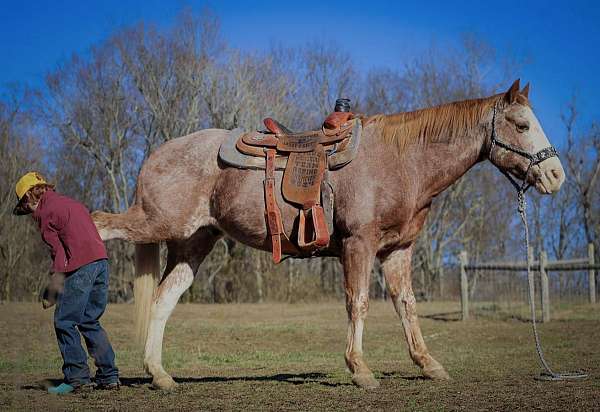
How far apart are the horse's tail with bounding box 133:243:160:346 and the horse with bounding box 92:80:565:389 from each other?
11 millimetres

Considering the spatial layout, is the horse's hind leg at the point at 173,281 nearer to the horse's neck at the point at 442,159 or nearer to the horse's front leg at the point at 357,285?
the horse's front leg at the point at 357,285

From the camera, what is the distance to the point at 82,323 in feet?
20.3

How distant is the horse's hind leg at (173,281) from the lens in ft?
22.2

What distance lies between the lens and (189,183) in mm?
7004

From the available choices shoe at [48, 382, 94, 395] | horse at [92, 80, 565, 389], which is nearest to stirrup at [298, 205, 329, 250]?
horse at [92, 80, 565, 389]

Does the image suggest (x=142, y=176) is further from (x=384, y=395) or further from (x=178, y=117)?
(x=178, y=117)

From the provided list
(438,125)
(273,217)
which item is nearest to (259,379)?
(273,217)

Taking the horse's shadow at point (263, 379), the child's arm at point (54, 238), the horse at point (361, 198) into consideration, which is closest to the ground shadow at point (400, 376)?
the horse at point (361, 198)

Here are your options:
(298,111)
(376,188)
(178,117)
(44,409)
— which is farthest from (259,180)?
(298,111)

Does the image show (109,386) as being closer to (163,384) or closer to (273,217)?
(163,384)

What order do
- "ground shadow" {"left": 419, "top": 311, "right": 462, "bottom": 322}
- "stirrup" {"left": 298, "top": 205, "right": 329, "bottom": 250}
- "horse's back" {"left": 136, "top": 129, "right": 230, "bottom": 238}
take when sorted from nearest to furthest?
"stirrup" {"left": 298, "top": 205, "right": 329, "bottom": 250}
"horse's back" {"left": 136, "top": 129, "right": 230, "bottom": 238}
"ground shadow" {"left": 419, "top": 311, "right": 462, "bottom": 322}

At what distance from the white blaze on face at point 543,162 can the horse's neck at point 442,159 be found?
0.43 m

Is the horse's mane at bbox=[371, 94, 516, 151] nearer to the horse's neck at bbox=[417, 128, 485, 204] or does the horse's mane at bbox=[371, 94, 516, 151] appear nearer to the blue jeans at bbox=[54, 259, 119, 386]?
the horse's neck at bbox=[417, 128, 485, 204]

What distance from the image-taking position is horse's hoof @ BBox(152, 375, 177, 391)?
6.30m
